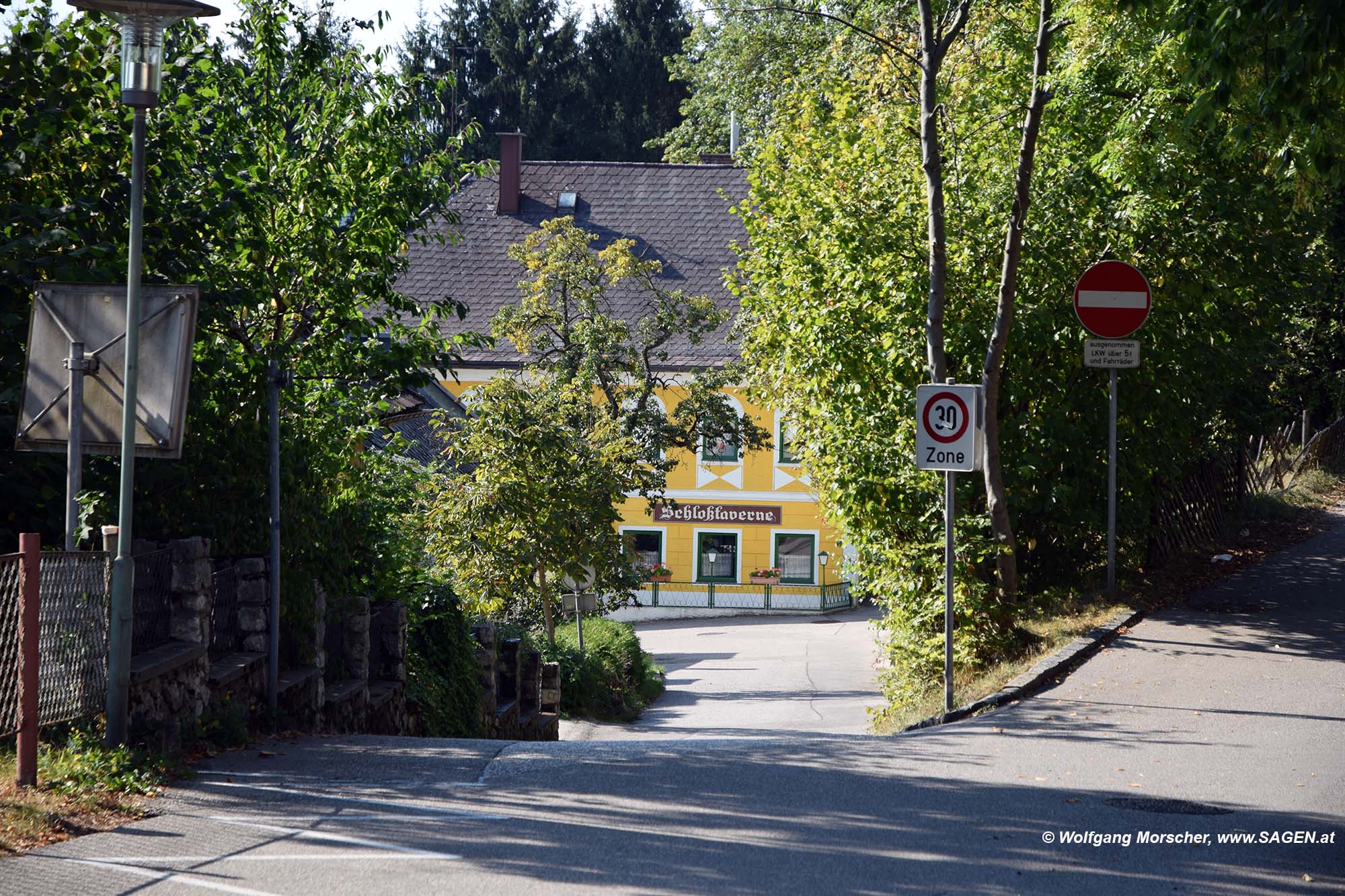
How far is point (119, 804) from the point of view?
6.87m

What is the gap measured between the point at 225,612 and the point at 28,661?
309 centimetres

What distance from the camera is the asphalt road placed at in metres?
5.73

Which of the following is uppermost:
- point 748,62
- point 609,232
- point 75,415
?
point 748,62

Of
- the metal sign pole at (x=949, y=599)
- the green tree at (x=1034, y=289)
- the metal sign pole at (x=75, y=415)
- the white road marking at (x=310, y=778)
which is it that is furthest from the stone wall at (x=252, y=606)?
the green tree at (x=1034, y=289)

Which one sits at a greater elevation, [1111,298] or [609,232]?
[609,232]

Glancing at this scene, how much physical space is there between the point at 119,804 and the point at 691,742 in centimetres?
379

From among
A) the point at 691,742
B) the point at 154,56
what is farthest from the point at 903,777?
the point at 154,56

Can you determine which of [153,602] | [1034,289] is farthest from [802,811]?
[1034,289]

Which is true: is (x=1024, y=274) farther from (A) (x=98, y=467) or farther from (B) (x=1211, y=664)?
(A) (x=98, y=467)

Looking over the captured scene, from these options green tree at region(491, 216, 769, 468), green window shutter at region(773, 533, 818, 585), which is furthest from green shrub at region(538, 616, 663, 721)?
green window shutter at region(773, 533, 818, 585)

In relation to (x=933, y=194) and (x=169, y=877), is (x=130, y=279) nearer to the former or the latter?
(x=169, y=877)

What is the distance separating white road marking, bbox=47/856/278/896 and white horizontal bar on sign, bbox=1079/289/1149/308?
8595 mm

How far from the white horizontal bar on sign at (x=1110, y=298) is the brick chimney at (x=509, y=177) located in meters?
32.9

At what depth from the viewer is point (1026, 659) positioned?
11219mm
